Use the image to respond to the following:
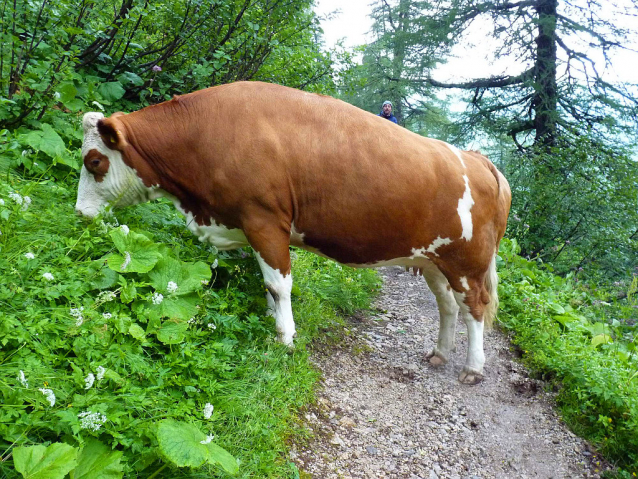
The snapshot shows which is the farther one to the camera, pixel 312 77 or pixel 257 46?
pixel 312 77

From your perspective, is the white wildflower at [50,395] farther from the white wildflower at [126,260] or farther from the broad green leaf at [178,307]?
the white wildflower at [126,260]

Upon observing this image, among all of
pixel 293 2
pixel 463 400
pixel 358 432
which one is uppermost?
pixel 293 2

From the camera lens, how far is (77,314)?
8.25 feet

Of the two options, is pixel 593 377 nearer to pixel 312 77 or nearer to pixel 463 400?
pixel 463 400

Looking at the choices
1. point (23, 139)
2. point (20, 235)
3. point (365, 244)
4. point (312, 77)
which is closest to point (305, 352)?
point (365, 244)

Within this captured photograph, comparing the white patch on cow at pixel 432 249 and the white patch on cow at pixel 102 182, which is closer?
the white patch on cow at pixel 102 182

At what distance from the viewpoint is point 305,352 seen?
3.77m

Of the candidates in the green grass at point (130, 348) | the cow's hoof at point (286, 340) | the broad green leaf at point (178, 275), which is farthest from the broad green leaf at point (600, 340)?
the broad green leaf at point (178, 275)

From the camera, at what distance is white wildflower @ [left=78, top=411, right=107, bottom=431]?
1977 mm

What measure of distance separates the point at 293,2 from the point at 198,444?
5440mm

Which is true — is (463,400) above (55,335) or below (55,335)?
below

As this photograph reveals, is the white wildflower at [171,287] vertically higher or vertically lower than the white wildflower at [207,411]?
higher

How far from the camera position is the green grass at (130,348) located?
6.84ft

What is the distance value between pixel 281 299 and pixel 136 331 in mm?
1249
